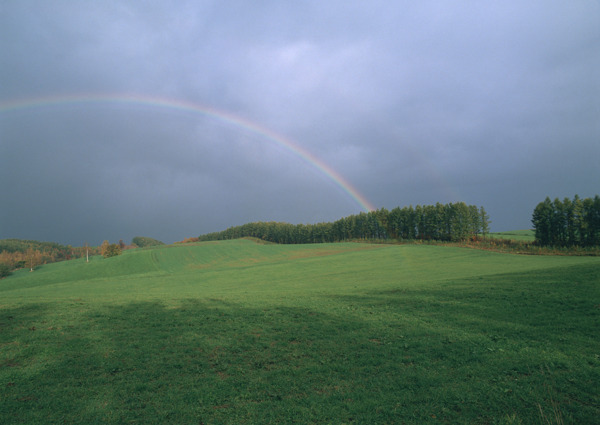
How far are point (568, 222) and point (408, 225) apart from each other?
2085 inches

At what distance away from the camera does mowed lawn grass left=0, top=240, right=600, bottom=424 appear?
695 cm

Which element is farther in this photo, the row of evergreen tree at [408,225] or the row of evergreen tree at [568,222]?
the row of evergreen tree at [408,225]

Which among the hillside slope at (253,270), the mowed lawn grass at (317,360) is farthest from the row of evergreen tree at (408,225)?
the mowed lawn grass at (317,360)

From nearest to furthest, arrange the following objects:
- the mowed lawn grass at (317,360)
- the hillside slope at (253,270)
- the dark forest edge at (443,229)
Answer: the mowed lawn grass at (317,360), the hillside slope at (253,270), the dark forest edge at (443,229)

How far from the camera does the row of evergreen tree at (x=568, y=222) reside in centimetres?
7512

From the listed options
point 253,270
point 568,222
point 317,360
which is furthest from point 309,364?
point 568,222

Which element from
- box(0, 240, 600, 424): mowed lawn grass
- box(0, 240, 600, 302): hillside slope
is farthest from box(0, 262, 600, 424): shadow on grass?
box(0, 240, 600, 302): hillside slope

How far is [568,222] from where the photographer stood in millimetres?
80375

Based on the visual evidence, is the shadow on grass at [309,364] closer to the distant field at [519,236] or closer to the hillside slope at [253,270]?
the hillside slope at [253,270]

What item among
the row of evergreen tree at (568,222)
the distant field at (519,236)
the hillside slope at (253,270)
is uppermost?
the row of evergreen tree at (568,222)

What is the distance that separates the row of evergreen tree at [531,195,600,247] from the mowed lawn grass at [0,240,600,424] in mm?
80664

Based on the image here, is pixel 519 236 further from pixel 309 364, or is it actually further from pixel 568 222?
pixel 309 364

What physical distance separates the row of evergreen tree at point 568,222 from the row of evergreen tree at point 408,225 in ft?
77.9

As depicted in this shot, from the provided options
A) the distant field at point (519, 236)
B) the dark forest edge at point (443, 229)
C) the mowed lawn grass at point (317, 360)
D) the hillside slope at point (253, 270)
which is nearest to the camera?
the mowed lawn grass at point (317, 360)
